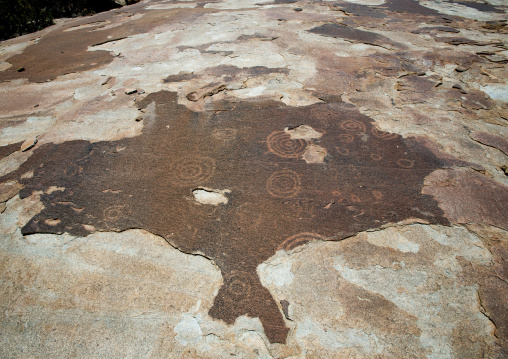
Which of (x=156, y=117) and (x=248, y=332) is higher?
(x=156, y=117)

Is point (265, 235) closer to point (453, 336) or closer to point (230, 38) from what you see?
point (453, 336)

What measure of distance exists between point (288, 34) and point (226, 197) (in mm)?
3585

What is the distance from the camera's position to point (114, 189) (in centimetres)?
219

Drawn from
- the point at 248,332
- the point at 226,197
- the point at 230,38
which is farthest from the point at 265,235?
the point at 230,38

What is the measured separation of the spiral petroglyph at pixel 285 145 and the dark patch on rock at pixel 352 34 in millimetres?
2703

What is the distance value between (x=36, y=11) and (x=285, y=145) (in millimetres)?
8351

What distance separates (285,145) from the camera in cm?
243

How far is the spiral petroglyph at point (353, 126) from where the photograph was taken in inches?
101

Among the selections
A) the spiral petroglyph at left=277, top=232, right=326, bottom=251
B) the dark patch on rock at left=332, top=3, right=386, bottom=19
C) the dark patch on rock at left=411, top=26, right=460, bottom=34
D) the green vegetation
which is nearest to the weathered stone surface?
the spiral petroglyph at left=277, top=232, right=326, bottom=251

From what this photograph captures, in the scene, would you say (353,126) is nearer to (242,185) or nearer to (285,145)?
(285,145)

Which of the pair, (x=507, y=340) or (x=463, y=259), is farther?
(x=463, y=259)

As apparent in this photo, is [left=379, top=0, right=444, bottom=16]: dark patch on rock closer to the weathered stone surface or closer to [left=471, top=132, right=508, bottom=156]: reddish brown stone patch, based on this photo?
the weathered stone surface

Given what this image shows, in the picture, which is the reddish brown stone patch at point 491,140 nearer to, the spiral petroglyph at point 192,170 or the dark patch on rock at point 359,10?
the spiral petroglyph at point 192,170

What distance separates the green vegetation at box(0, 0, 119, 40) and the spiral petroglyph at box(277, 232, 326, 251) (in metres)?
8.28
